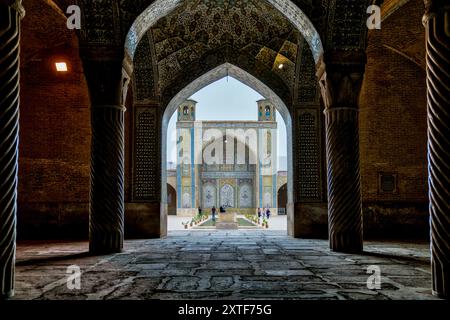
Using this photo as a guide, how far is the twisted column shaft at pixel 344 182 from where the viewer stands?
620cm

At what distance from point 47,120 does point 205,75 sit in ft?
12.1

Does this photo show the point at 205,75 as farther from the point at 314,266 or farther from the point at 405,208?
the point at 314,266

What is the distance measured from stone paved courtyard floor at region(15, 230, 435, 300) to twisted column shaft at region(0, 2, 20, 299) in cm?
28

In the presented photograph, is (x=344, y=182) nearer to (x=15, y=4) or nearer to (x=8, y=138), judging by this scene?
(x=8, y=138)

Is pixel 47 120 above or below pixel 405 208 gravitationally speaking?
above

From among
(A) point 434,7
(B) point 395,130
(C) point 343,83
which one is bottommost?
(B) point 395,130

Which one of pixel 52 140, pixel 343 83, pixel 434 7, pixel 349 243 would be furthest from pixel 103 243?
pixel 434 7

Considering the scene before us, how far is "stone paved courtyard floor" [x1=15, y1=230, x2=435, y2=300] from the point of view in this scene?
10.5 feet

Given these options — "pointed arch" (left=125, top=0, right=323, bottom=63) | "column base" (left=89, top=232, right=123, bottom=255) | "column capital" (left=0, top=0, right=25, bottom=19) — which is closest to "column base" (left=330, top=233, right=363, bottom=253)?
"pointed arch" (left=125, top=0, right=323, bottom=63)

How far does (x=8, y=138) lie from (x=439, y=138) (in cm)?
338

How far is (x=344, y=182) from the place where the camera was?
6223 millimetres

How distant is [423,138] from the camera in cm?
938

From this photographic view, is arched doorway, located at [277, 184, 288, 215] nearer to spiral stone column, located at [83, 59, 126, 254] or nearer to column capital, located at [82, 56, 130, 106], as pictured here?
spiral stone column, located at [83, 59, 126, 254]
